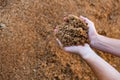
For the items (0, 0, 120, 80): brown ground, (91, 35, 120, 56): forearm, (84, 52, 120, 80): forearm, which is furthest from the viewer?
(0, 0, 120, 80): brown ground

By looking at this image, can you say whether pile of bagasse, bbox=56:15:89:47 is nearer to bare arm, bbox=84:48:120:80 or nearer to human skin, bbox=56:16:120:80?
human skin, bbox=56:16:120:80

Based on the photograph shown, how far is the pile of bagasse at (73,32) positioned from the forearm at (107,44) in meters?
0.08

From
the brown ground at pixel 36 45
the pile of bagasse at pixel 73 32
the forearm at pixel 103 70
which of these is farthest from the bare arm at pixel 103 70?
the brown ground at pixel 36 45

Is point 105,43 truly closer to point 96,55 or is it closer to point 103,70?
point 96,55

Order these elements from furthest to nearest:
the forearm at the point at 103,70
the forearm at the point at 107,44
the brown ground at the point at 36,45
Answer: the brown ground at the point at 36,45 → the forearm at the point at 107,44 → the forearm at the point at 103,70

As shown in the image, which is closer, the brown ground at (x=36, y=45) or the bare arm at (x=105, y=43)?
the bare arm at (x=105, y=43)

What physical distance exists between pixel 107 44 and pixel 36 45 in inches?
31.5

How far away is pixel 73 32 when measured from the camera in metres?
2.43

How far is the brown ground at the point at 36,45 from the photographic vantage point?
111 inches

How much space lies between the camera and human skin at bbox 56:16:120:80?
6.61 feet

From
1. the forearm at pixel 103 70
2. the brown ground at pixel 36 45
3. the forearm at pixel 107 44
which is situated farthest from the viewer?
the brown ground at pixel 36 45

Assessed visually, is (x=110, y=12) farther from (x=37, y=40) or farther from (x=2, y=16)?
(x=2, y=16)

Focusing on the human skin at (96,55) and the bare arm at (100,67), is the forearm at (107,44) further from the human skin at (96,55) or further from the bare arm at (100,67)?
the bare arm at (100,67)

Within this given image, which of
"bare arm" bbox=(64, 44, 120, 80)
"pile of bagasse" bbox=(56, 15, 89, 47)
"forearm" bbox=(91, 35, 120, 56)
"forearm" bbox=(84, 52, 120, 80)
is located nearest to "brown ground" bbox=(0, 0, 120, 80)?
"pile of bagasse" bbox=(56, 15, 89, 47)
